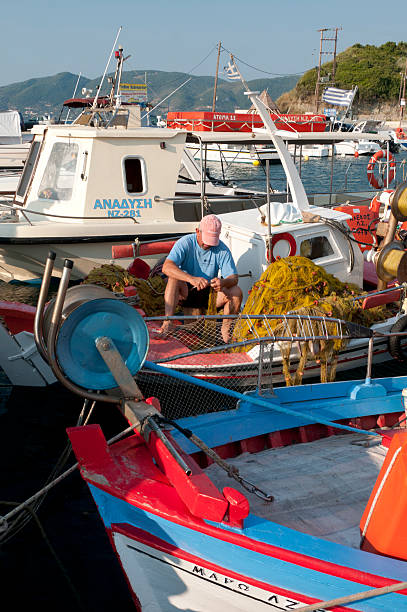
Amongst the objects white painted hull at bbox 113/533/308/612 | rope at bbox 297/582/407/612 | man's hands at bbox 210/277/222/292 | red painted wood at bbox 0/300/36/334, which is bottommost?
white painted hull at bbox 113/533/308/612

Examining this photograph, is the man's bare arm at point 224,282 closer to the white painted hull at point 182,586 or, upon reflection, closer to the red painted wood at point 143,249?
the white painted hull at point 182,586

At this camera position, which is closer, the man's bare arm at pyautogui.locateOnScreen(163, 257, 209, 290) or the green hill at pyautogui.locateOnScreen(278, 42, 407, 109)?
the man's bare arm at pyautogui.locateOnScreen(163, 257, 209, 290)

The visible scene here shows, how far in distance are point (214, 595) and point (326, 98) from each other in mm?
22114

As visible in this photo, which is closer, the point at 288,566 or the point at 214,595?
the point at 288,566

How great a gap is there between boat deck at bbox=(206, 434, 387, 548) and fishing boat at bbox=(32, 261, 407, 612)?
1cm

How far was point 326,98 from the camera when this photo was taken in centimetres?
2292

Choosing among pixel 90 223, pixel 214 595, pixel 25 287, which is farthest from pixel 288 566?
pixel 25 287

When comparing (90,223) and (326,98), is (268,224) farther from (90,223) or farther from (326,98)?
(326,98)

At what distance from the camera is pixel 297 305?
6762 mm

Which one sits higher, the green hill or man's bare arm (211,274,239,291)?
the green hill

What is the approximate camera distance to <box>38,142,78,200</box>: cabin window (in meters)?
11.2

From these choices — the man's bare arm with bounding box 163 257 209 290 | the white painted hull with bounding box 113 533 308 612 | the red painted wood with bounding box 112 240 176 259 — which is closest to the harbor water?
the white painted hull with bounding box 113 533 308 612

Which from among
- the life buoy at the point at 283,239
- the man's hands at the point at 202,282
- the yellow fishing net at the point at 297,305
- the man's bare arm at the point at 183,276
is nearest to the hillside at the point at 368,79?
the life buoy at the point at 283,239

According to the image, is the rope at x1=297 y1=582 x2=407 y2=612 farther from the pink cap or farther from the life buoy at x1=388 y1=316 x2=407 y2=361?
the life buoy at x1=388 y1=316 x2=407 y2=361
